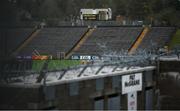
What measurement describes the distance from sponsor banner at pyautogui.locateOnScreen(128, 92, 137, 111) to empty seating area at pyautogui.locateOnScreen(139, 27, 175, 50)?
23296 millimetres

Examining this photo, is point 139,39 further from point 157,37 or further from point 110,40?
point 110,40

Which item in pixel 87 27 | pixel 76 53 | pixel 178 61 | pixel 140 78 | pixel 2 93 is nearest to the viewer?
pixel 2 93

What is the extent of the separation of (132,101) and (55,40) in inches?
1214

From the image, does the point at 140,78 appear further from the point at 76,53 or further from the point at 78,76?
the point at 76,53

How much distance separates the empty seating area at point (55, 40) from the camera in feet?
151

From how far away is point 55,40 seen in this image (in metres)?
49.0

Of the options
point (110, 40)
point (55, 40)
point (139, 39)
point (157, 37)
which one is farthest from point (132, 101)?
point (55, 40)

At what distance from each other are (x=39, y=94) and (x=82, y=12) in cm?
5206

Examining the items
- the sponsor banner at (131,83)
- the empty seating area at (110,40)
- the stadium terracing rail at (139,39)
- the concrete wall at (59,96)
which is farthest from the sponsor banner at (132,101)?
the empty seating area at (110,40)

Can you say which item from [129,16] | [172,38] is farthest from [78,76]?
[129,16]

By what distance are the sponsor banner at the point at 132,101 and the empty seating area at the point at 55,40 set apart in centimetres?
2572

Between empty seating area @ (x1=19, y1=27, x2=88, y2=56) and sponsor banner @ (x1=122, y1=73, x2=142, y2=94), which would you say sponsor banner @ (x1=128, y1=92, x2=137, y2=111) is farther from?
empty seating area @ (x1=19, y1=27, x2=88, y2=56)

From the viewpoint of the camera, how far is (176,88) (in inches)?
794

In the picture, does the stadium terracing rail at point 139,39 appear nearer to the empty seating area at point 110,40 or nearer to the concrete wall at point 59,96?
the empty seating area at point 110,40
